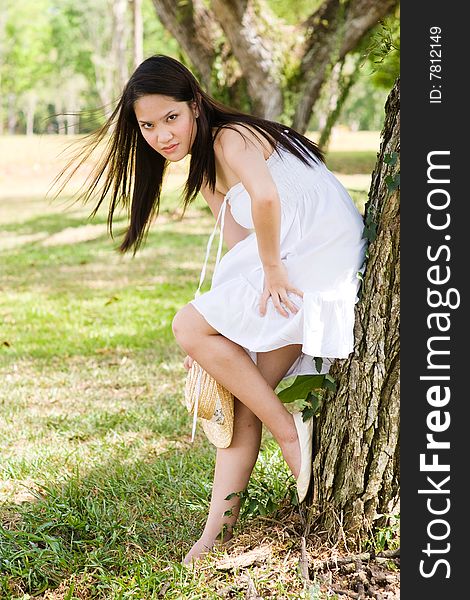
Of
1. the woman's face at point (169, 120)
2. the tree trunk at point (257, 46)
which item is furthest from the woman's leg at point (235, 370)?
the tree trunk at point (257, 46)

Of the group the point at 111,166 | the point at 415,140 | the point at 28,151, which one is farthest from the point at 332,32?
the point at 28,151

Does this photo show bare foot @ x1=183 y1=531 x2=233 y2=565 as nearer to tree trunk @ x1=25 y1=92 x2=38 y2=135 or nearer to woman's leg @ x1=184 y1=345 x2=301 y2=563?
woman's leg @ x1=184 y1=345 x2=301 y2=563

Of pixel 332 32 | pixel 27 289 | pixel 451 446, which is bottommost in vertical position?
pixel 451 446

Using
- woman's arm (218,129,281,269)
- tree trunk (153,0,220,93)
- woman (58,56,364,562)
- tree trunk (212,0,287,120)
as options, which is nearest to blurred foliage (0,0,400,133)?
tree trunk (212,0,287,120)

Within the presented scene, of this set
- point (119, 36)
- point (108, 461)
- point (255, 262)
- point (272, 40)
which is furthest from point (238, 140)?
point (119, 36)

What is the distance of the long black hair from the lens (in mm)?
2477

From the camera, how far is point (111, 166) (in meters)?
2.77

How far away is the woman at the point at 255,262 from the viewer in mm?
2277

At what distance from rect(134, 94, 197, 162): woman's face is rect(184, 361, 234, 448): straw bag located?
0.69m

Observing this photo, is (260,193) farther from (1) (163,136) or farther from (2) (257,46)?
(2) (257,46)

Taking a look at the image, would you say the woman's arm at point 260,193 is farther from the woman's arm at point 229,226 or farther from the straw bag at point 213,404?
the straw bag at point 213,404

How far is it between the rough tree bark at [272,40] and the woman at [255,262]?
6.69 meters

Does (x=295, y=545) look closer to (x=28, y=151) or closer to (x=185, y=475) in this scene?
(x=185, y=475)

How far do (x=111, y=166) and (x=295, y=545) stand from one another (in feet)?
4.51
